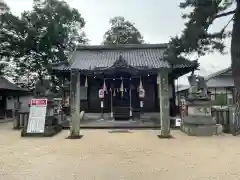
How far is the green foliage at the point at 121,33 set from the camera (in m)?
35.3

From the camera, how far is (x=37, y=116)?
440 inches

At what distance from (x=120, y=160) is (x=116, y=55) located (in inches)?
579

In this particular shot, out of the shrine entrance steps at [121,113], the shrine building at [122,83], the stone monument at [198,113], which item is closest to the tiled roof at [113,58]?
the shrine building at [122,83]

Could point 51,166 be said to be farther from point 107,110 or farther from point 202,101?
point 107,110

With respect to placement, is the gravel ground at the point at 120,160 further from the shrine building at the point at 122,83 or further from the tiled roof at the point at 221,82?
the tiled roof at the point at 221,82

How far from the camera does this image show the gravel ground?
5.01 meters

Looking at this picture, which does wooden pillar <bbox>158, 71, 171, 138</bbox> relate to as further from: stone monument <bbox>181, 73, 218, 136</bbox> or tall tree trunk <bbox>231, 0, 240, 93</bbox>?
tall tree trunk <bbox>231, 0, 240, 93</bbox>

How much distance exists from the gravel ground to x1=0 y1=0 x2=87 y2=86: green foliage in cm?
1939

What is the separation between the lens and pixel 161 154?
22.9ft

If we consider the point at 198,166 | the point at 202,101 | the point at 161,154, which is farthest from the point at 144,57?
the point at 198,166

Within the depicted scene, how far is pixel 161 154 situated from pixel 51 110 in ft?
23.9

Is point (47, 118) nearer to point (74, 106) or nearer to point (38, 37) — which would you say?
point (74, 106)

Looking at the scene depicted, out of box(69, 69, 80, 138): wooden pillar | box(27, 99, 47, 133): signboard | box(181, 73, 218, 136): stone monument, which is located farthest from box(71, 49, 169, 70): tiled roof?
box(69, 69, 80, 138): wooden pillar

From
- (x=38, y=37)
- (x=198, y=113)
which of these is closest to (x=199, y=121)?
(x=198, y=113)
